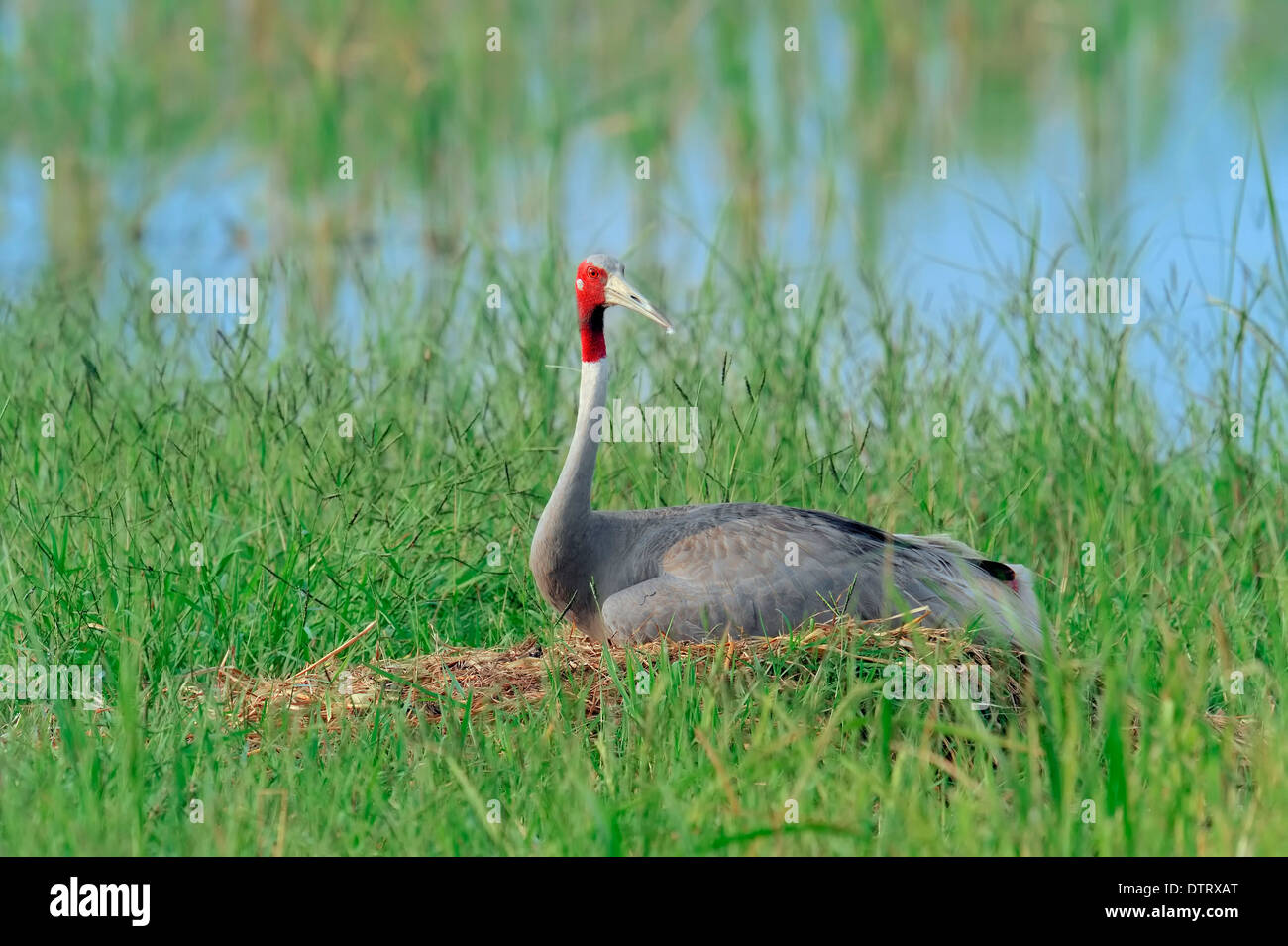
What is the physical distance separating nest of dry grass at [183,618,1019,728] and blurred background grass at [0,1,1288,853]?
11 centimetres

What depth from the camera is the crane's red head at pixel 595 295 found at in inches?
247

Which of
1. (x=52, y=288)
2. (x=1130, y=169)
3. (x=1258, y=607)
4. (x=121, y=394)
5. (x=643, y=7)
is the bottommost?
(x=1258, y=607)

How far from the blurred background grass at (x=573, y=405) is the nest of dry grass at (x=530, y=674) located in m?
0.11

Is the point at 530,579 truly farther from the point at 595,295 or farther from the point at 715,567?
the point at 595,295

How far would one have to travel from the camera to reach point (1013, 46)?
15711mm

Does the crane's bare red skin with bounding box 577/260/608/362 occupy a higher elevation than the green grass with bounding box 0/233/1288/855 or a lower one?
higher

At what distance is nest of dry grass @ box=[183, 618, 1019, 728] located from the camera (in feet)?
17.3

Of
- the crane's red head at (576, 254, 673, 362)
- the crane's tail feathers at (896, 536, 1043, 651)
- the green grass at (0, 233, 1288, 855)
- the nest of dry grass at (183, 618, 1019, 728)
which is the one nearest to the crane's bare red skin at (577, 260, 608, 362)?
the crane's red head at (576, 254, 673, 362)

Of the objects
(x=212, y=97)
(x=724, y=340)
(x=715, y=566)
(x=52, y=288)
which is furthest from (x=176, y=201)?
(x=715, y=566)

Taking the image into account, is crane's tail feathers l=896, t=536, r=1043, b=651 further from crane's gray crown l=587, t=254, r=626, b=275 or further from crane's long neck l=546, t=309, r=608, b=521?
crane's gray crown l=587, t=254, r=626, b=275

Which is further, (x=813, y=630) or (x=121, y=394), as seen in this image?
(x=121, y=394)

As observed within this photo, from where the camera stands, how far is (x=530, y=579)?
6723mm
